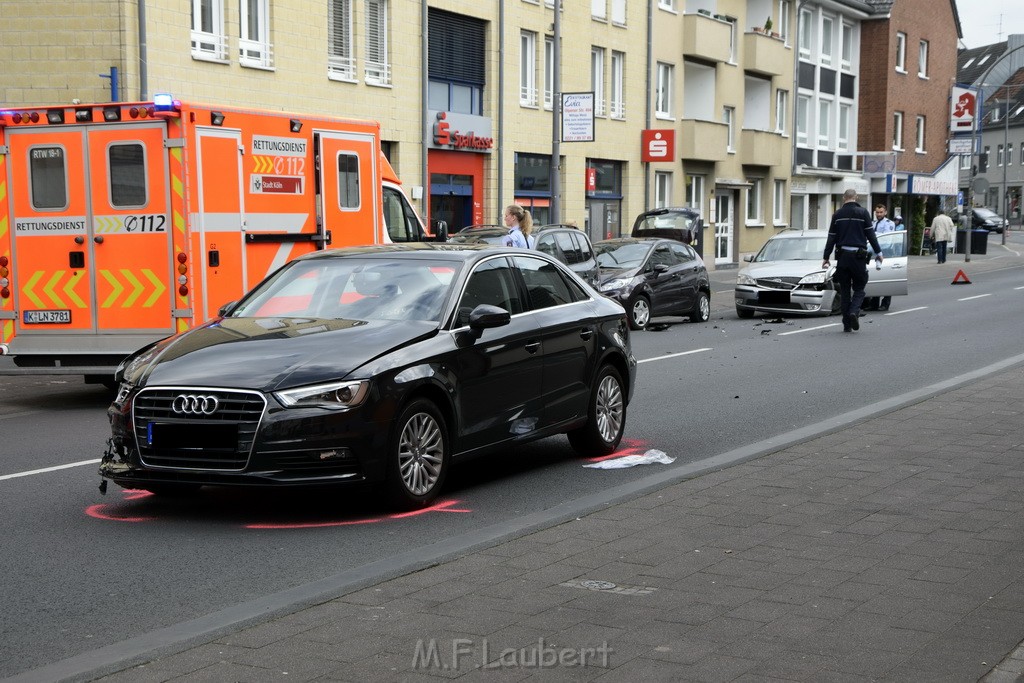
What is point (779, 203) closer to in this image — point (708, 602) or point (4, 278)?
point (4, 278)

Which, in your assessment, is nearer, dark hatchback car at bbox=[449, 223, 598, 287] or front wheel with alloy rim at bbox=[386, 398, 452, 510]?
front wheel with alloy rim at bbox=[386, 398, 452, 510]

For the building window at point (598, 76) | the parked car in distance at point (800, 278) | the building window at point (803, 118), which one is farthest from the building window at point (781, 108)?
the parked car in distance at point (800, 278)

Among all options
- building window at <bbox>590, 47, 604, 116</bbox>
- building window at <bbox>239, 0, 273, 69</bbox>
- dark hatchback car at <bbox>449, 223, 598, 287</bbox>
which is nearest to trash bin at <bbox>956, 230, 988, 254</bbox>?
building window at <bbox>590, 47, 604, 116</bbox>

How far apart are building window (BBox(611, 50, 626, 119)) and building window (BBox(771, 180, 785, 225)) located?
13.4 m

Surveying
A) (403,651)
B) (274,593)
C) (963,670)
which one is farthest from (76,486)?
(963,670)

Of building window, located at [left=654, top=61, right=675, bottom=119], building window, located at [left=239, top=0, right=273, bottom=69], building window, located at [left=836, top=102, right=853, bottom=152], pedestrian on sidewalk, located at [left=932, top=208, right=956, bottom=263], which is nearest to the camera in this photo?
building window, located at [left=239, top=0, right=273, bottom=69]

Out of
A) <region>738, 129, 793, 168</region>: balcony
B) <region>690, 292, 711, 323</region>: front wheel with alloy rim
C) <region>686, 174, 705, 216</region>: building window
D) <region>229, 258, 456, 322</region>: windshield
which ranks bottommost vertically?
<region>690, 292, 711, 323</region>: front wheel with alloy rim

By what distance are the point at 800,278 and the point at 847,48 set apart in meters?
38.3

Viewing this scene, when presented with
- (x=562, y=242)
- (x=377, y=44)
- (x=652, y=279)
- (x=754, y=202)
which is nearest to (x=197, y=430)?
(x=562, y=242)

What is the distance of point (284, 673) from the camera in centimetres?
470

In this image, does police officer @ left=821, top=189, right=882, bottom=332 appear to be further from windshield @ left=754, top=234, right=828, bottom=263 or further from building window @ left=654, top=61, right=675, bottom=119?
building window @ left=654, top=61, right=675, bottom=119

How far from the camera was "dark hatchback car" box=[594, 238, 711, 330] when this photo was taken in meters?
21.7

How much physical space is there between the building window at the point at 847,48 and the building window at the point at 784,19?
26.1 ft

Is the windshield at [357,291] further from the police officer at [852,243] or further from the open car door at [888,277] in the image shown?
the open car door at [888,277]
